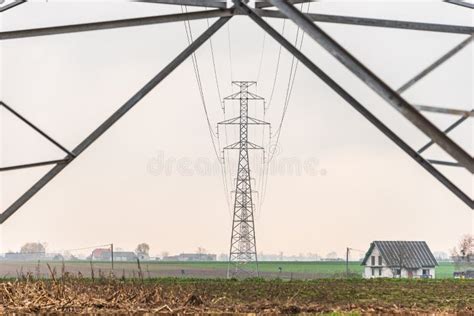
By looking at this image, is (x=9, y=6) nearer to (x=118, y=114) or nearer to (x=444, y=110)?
(x=118, y=114)

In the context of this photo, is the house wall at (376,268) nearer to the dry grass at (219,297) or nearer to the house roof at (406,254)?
the house roof at (406,254)

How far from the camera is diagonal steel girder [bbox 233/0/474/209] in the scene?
744 cm

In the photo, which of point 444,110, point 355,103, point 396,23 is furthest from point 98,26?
point 444,110

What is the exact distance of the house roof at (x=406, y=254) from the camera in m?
45.3

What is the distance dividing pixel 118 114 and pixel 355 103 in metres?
2.25

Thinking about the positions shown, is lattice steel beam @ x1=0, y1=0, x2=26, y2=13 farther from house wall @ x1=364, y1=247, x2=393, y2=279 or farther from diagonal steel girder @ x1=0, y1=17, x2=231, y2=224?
house wall @ x1=364, y1=247, x2=393, y2=279

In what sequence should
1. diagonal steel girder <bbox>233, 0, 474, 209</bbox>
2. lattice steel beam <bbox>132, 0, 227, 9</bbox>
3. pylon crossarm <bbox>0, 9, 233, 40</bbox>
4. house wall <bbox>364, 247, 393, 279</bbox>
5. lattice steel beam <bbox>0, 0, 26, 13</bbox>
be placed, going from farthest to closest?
house wall <bbox>364, 247, 393, 279</bbox> < lattice steel beam <bbox>0, 0, 26, 13</bbox> < diagonal steel girder <bbox>233, 0, 474, 209</bbox> < lattice steel beam <bbox>132, 0, 227, 9</bbox> < pylon crossarm <bbox>0, 9, 233, 40</bbox>

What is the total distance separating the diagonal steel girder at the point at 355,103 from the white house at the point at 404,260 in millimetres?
36856

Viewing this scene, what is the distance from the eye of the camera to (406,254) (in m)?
46.1

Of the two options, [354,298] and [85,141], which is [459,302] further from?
[85,141]

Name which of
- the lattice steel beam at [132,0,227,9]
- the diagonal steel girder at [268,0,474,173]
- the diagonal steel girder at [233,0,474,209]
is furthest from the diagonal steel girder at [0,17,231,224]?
the diagonal steel girder at [268,0,474,173]

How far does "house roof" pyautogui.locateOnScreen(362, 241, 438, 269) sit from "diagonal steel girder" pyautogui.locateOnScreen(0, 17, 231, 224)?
126ft

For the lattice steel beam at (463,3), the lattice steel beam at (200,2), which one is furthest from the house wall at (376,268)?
the lattice steel beam at (200,2)

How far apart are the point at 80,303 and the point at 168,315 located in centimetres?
196
